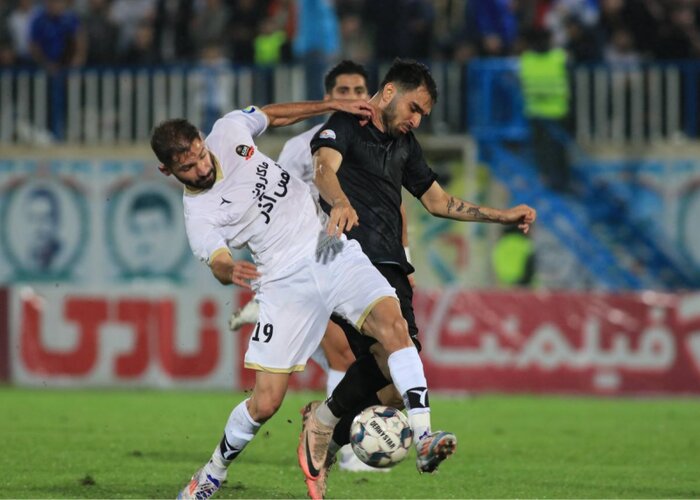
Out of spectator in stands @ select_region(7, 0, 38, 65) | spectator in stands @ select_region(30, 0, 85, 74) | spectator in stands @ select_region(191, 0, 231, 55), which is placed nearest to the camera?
spectator in stands @ select_region(191, 0, 231, 55)

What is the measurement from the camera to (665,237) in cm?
2003

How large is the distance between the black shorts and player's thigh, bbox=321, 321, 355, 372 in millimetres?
1370

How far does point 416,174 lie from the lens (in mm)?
9336

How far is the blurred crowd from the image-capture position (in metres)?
20.0

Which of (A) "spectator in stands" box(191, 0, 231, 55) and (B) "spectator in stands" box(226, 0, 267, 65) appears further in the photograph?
(A) "spectator in stands" box(191, 0, 231, 55)

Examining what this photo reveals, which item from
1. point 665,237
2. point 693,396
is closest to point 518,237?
point 665,237

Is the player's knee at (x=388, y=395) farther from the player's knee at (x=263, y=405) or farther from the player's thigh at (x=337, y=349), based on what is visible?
the player's thigh at (x=337, y=349)

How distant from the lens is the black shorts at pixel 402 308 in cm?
892

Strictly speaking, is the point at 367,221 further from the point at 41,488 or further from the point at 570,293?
the point at 570,293

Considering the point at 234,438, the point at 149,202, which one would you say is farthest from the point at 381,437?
the point at 149,202

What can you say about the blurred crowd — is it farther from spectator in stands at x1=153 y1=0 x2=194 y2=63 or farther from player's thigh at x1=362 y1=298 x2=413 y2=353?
player's thigh at x1=362 y1=298 x2=413 y2=353

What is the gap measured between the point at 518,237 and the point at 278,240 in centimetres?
1160

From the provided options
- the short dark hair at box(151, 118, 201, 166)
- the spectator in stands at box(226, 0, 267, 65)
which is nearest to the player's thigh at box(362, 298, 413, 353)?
the short dark hair at box(151, 118, 201, 166)

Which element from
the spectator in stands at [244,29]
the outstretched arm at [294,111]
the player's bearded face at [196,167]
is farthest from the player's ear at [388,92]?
the spectator in stands at [244,29]
